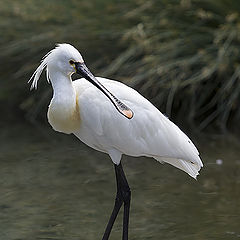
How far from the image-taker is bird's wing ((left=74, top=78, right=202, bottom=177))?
238 inches

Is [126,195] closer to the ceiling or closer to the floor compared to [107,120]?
closer to the floor

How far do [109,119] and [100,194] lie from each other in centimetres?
170

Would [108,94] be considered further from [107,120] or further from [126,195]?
[126,195]

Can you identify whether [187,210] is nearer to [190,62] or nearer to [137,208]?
[137,208]

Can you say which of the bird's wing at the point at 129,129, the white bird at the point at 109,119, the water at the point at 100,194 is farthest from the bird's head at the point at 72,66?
the water at the point at 100,194

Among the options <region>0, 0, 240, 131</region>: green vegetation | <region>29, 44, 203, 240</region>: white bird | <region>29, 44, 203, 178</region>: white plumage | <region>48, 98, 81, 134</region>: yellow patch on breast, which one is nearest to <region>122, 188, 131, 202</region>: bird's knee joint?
<region>29, 44, 203, 240</region>: white bird

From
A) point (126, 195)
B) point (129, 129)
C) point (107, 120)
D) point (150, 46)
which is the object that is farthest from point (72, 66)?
point (150, 46)

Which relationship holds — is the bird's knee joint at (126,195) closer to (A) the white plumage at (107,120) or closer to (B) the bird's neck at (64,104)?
(A) the white plumage at (107,120)

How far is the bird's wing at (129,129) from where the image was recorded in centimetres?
605

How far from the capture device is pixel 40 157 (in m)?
9.24

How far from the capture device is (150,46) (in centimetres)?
1019

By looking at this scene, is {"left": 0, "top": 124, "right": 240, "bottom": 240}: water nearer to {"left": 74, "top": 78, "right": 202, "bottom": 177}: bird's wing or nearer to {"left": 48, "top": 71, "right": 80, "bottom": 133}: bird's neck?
{"left": 74, "top": 78, "right": 202, "bottom": 177}: bird's wing

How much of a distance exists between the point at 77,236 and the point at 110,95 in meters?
1.17

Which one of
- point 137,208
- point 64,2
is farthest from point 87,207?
point 64,2
